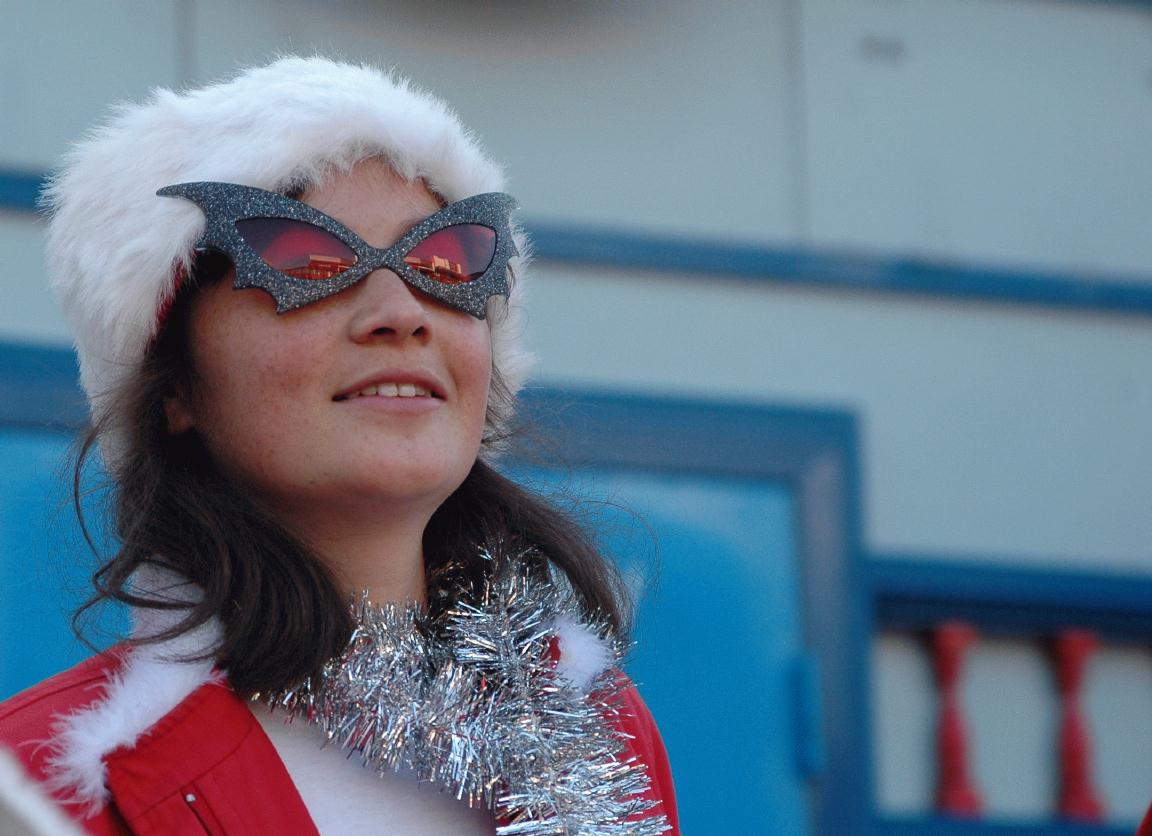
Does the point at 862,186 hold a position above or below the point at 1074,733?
above

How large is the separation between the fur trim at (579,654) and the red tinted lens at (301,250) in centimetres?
49

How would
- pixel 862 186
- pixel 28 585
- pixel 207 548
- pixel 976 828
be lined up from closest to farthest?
pixel 207 548 → pixel 28 585 → pixel 976 828 → pixel 862 186

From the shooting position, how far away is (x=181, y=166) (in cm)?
190

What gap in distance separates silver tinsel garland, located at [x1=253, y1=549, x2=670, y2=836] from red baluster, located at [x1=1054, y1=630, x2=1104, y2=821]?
262cm

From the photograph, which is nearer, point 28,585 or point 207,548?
point 207,548

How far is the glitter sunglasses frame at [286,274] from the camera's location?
5.89 ft

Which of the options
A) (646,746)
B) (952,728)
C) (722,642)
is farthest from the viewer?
(952,728)

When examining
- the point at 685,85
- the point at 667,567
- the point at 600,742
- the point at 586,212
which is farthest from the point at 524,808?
the point at 685,85

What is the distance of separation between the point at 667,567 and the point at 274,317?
82.8 inches

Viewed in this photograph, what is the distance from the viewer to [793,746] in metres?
3.84

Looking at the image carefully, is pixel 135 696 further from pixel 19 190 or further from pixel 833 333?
pixel 833 333

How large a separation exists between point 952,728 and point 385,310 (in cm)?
280

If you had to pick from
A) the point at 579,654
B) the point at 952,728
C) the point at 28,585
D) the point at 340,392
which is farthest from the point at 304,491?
the point at 952,728

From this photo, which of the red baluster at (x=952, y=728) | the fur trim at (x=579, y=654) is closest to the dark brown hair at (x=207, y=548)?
the fur trim at (x=579, y=654)
